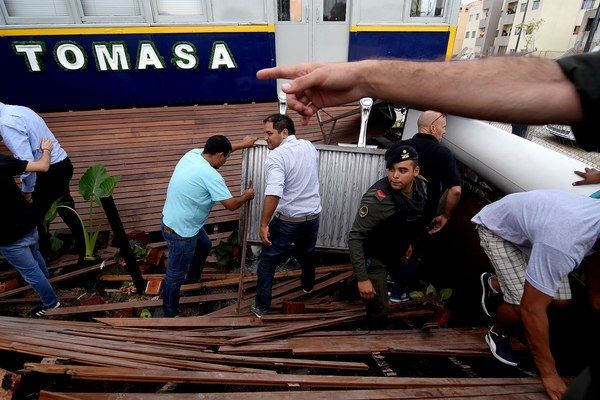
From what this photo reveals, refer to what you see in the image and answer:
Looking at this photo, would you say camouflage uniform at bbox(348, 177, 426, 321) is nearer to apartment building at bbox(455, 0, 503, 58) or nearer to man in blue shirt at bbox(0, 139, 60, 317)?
man in blue shirt at bbox(0, 139, 60, 317)

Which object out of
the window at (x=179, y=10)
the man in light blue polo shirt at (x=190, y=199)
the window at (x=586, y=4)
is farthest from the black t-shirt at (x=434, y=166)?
the window at (x=586, y=4)

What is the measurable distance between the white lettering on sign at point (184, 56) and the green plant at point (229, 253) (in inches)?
179

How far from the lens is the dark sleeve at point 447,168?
11.8 ft

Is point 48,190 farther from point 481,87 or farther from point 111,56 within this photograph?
point 481,87

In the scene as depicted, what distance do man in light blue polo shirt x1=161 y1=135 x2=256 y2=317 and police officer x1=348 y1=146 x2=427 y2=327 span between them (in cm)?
143

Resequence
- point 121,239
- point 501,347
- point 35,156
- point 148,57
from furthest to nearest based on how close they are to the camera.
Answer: point 148,57
point 35,156
point 121,239
point 501,347

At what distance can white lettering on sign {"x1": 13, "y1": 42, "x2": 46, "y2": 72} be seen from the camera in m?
6.54

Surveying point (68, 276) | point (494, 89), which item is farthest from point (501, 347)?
point (68, 276)

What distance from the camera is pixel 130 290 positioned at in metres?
4.49

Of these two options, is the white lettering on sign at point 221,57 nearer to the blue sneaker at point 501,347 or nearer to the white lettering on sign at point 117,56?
the white lettering on sign at point 117,56

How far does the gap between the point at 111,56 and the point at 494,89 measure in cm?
811

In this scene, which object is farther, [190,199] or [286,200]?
[286,200]

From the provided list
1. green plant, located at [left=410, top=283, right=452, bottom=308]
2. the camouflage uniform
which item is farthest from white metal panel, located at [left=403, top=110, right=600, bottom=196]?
green plant, located at [left=410, top=283, right=452, bottom=308]

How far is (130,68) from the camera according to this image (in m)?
7.00
